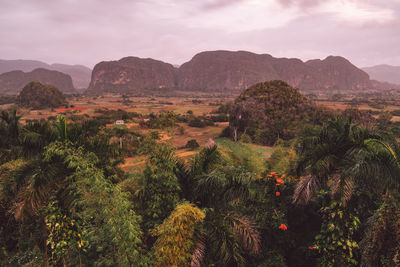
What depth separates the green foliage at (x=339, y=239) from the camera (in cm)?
536

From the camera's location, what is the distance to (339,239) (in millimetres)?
5516

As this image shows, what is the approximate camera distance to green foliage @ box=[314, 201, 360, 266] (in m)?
5.36

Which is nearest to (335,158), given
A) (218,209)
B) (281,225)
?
(281,225)

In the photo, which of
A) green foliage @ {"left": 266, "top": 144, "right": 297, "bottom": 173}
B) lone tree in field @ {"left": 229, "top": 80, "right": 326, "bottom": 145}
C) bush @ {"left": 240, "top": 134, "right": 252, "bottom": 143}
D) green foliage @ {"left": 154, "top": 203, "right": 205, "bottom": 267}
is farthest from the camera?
lone tree in field @ {"left": 229, "top": 80, "right": 326, "bottom": 145}

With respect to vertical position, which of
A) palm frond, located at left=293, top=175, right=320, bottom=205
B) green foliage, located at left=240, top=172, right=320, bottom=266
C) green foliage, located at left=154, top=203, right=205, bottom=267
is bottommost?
green foliage, located at left=240, top=172, right=320, bottom=266

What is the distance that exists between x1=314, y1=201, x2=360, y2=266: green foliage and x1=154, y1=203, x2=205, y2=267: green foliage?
324cm

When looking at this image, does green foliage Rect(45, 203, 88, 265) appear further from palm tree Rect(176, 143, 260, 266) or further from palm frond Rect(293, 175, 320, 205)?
palm frond Rect(293, 175, 320, 205)

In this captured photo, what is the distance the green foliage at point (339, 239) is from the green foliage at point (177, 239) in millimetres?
3243

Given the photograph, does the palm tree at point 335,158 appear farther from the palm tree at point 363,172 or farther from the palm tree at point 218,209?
the palm tree at point 218,209

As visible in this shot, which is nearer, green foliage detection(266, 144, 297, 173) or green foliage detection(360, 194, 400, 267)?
green foliage detection(360, 194, 400, 267)

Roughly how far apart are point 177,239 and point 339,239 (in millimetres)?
4054

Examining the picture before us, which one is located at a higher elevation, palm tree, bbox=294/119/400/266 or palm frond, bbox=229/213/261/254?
palm tree, bbox=294/119/400/266

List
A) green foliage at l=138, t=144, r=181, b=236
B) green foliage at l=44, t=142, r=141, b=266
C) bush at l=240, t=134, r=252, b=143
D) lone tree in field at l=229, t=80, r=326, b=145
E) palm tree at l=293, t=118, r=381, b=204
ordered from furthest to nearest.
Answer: lone tree in field at l=229, t=80, r=326, b=145
bush at l=240, t=134, r=252, b=143
green foliage at l=138, t=144, r=181, b=236
palm tree at l=293, t=118, r=381, b=204
green foliage at l=44, t=142, r=141, b=266

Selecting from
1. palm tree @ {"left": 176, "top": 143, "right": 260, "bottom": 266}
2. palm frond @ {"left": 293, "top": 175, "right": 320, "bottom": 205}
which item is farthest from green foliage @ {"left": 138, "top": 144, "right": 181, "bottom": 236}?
palm frond @ {"left": 293, "top": 175, "right": 320, "bottom": 205}
